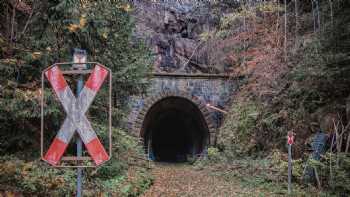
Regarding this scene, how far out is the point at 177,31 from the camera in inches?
802

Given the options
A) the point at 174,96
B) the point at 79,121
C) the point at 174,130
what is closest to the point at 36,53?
the point at 79,121

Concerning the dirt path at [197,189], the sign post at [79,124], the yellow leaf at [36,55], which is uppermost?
the yellow leaf at [36,55]

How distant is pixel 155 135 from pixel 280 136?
1512 centimetres

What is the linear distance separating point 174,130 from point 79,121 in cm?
2197

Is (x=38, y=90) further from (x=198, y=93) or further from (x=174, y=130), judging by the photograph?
(x=174, y=130)

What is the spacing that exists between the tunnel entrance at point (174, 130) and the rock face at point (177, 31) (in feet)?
7.67

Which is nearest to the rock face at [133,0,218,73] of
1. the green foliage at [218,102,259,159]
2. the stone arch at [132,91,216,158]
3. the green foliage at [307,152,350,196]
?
the stone arch at [132,91,216,158]

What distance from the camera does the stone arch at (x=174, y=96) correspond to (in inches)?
622

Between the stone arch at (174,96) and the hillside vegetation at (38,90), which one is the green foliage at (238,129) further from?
the hillside vegetation at (38,90)

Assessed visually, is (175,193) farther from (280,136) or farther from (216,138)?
(216,138)

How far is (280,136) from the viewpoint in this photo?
9.97 metres

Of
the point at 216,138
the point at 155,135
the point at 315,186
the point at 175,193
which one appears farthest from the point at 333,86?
the point at 155,135

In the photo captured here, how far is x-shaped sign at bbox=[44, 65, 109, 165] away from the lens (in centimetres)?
258

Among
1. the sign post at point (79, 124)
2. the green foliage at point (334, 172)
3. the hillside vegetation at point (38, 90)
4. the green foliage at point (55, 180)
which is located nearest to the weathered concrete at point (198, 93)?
the hillside vegetation at point (38, 90)
